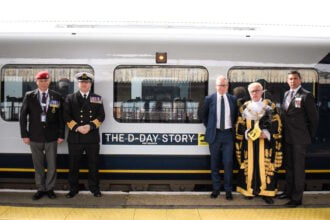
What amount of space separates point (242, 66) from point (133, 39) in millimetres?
1542

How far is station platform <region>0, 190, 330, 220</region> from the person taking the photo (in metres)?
4.79

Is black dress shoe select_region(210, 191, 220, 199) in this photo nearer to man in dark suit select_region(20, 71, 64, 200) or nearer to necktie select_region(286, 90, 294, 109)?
necktie select_region(286, 90, 294, 109)

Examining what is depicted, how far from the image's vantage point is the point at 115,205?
513 cm

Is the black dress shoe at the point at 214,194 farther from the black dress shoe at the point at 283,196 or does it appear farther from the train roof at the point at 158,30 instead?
the train roof at the point at 158,30

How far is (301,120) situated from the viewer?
5.19 metres

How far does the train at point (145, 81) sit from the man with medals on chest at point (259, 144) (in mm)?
540

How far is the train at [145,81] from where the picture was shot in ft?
18.7

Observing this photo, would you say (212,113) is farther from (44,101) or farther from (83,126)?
(44,101)

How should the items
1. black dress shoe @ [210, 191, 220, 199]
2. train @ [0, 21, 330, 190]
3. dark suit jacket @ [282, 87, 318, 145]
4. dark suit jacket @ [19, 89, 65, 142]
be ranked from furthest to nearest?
train @ [0, 21, 330, 190]
black dress shoe @ [210, 191, 220, 199]
dark suit jacket @ [19, 89, 65, 142]
dark suit jacket @ [282, 87, 318, 145]

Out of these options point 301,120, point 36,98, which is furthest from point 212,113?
point 36,98

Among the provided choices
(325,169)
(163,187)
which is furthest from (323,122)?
(163,187)

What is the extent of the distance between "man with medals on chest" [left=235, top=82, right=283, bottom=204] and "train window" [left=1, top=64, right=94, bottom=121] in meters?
2.19

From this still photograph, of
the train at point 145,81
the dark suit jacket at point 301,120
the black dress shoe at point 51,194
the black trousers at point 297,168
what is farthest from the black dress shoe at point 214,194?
the black dress shoe at point 51,194

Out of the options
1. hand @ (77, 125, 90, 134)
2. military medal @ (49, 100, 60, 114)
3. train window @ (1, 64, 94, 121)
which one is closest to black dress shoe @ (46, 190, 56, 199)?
hand @ (77, 125, 90, 134)
